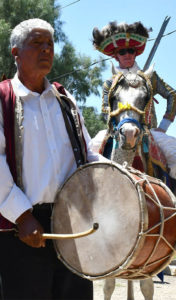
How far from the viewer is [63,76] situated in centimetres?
2452

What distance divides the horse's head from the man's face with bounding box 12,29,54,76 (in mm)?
1983

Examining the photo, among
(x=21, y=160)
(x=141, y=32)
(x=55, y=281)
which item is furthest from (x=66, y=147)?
(x=141, y=32)

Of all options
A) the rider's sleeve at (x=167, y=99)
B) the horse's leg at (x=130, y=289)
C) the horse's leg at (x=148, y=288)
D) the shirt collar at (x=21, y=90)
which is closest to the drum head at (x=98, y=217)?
the shirt collar at (x=21, y=90)

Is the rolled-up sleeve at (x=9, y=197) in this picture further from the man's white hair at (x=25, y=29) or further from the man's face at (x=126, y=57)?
the man's face at (x=126, y=57)

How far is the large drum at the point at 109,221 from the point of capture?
281 centimetres

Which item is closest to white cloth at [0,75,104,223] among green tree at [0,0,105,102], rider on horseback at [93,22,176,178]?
rider on horseback at [93,22,176,178]

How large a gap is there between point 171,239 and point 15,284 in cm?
96

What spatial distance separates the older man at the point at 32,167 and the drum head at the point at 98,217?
0.22 ft

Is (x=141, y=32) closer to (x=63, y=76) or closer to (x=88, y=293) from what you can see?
(x=88, y=293)

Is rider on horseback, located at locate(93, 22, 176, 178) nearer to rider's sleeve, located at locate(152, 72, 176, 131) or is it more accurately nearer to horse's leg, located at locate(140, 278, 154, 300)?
rider's sleeve, located at locate(152, 72, 176, 131)

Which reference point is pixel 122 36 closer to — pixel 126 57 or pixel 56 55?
pixel 126 57

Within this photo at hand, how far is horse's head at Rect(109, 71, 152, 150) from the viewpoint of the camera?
15.8 feet

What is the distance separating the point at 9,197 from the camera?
2668mm

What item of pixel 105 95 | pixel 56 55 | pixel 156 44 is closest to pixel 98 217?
pixel 105 95
